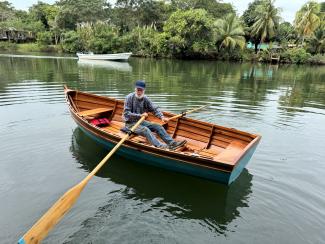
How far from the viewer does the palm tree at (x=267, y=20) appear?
150ft

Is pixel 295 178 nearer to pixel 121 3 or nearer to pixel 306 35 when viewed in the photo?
pixel 306 35

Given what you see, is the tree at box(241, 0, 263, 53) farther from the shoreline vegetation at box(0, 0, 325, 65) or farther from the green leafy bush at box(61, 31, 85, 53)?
the green leafy bush at box(61, 31, 85, 53)

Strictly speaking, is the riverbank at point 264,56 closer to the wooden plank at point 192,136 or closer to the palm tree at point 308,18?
the palm tree at point 308,18

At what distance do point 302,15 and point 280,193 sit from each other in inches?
1897

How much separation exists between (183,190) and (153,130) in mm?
1919

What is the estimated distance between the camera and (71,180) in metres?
7.35

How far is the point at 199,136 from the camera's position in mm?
8594

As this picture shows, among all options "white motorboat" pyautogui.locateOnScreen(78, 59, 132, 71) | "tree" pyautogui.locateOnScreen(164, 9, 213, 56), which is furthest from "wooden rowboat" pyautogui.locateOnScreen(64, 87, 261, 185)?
"tree" pyautogui.locateOnScreen(164, 9, 213, 56)

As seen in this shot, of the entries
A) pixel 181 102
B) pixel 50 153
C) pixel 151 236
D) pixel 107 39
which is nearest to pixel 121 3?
pixel 107 39

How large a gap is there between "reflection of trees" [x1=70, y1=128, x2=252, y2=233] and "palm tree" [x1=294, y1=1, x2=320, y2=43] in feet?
150

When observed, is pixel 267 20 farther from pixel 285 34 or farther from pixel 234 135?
pixel 234 135

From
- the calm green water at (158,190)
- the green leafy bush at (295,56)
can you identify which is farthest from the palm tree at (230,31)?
the calm green water at (158,190)

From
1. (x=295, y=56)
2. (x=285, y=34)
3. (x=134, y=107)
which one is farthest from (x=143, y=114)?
(x=285, y=34)

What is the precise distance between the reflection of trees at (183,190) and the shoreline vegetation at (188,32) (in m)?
38.5
